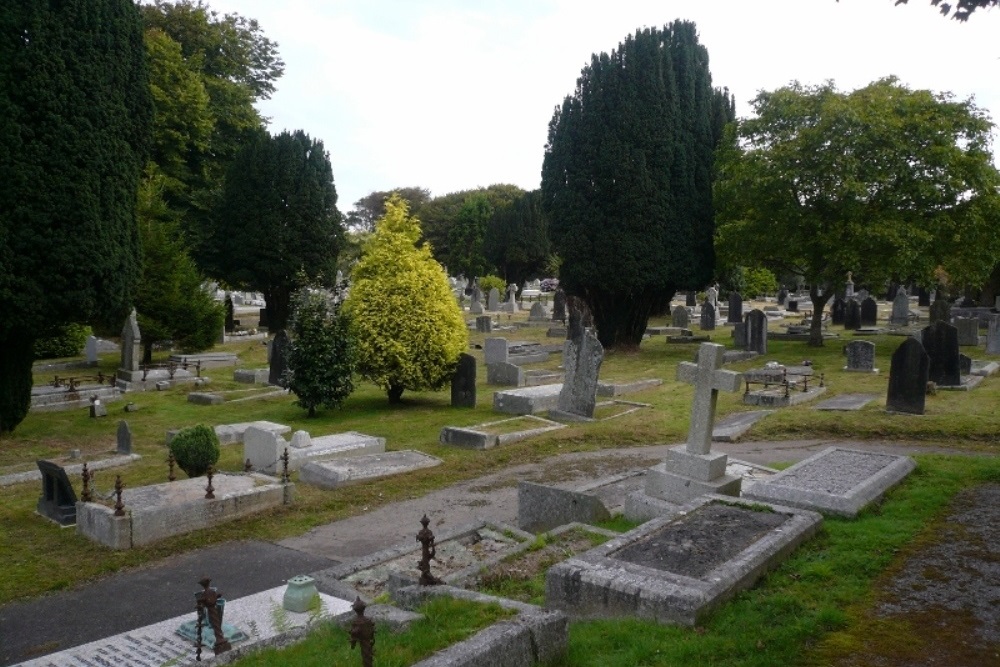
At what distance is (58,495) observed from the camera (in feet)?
34.1

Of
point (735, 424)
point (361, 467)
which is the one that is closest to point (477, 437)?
point (361, 467)

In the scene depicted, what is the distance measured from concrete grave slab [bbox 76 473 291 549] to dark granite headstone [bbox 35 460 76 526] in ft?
1.75

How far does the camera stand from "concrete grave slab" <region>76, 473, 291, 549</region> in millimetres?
9391

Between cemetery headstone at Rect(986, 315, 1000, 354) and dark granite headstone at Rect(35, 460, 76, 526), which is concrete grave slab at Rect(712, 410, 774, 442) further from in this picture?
cemetery headstone at Rect(986, 315, 1000, 354)

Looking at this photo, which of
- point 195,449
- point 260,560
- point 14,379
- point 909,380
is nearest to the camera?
point 260,560

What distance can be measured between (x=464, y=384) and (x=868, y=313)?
75.6 feet

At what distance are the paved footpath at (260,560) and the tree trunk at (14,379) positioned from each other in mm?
8485

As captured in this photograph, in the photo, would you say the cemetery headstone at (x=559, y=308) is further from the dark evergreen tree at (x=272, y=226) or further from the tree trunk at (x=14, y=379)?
the tree trunk at (x=14, y=379)

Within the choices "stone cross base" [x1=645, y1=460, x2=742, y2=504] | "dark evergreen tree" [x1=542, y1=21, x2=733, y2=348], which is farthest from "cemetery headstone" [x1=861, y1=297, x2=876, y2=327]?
"stone cross base" [x1=645, y1=460, x2=742, y2=504]

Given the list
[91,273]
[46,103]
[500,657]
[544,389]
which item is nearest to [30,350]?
[91,273]

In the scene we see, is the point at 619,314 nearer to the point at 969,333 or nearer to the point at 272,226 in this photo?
the point at 969,333

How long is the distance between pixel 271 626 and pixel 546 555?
2.47 metres

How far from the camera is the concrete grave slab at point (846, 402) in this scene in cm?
1622

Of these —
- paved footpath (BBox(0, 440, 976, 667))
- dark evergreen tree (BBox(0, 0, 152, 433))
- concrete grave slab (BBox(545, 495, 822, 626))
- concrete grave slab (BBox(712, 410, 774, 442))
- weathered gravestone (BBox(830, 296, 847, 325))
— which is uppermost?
dark evergreen tree (BBox(0, 0, 152, 433))
